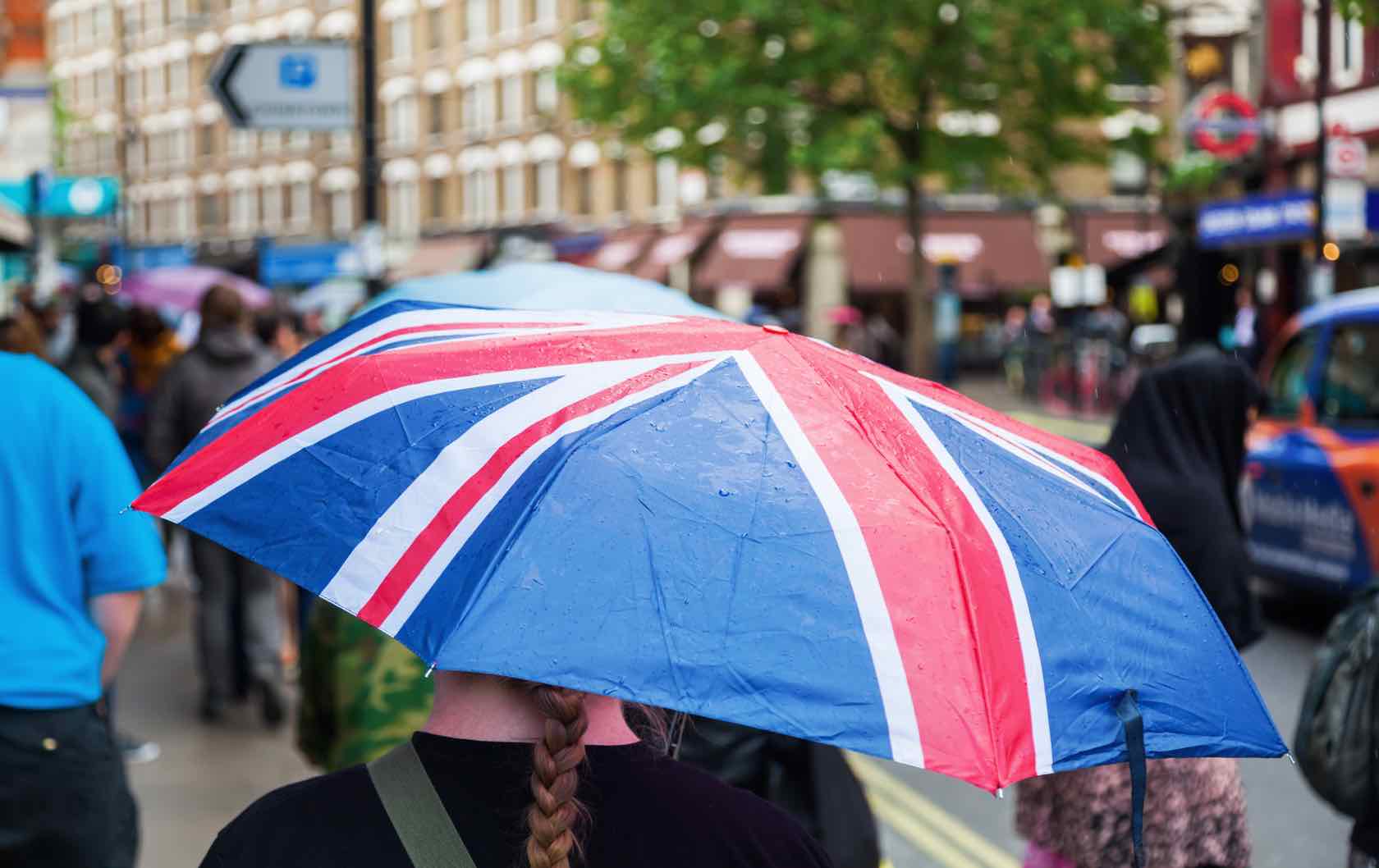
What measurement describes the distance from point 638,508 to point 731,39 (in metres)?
29.2

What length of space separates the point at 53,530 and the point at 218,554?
5082 mm

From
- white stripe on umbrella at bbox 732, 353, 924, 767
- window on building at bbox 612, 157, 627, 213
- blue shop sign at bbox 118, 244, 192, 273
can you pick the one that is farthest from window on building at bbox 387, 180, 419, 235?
white stripe on umbrella at bbox 732, 353, 924, 767

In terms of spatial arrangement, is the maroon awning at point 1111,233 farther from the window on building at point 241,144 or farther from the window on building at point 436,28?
the window on building at point 241,144

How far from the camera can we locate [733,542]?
1826mm

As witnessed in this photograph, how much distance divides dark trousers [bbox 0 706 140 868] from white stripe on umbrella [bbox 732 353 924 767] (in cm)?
203

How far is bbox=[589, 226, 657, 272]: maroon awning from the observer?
1801 inches

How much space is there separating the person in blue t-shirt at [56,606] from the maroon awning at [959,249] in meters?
38.5

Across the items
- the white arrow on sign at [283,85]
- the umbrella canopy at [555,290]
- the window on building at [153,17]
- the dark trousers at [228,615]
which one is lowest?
the dark trousers at [228,615]

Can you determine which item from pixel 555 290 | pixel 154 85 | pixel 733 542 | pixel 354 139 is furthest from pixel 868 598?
pixel 154 85

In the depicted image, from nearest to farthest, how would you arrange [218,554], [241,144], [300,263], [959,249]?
[218,554]
[959,249]
[300,263]
[241,144]

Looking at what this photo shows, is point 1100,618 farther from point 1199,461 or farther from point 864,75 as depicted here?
point 864,75

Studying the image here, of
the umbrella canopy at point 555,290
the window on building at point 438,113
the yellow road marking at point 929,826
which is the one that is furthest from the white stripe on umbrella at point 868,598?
the window on building at point 438,113

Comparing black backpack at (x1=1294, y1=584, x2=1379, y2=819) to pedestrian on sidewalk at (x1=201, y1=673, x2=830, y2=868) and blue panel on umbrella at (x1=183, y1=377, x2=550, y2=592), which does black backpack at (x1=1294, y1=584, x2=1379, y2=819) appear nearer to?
pedestrian on sidewalk at (x1=201, y1=673, x2=830, y2=868)

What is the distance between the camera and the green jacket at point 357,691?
144 inches
